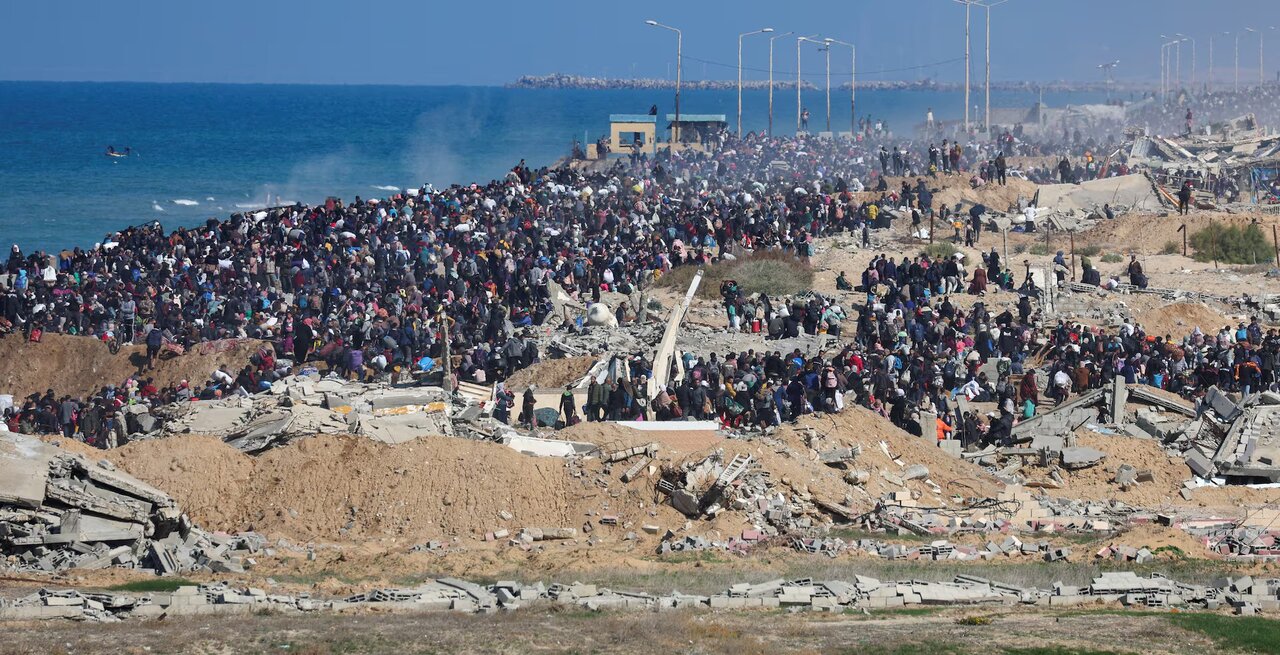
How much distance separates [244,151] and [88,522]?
95.5m

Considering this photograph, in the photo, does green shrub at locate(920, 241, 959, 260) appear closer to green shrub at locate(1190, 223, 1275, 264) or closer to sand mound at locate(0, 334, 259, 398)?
green shrub at locate(1190, 223, 1275, 264)

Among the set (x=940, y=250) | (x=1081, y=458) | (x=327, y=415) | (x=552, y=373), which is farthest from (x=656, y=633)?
(x=940, y=250)

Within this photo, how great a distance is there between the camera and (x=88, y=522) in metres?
17.0

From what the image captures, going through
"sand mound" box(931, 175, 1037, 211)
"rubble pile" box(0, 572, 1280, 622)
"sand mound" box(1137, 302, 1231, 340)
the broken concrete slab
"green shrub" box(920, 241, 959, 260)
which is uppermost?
"sand mound" box(931, 175, 1037, 211)

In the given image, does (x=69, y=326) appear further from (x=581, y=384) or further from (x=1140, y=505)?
(x=1140, y=505)

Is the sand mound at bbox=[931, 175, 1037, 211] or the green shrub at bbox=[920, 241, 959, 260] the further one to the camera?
the sand mound at bbox=[931, 175, 1037, 211]

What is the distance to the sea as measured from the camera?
7275cm

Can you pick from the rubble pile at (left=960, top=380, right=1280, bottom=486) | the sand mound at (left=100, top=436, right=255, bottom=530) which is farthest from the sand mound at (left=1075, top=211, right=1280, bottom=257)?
the sand mound at (left=100, top=436, right=255, bottom=530)

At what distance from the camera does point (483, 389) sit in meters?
24.3

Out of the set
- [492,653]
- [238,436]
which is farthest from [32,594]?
[238,436]

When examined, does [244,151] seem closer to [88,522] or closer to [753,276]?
[753,276]

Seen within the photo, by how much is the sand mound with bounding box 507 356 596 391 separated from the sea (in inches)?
1453

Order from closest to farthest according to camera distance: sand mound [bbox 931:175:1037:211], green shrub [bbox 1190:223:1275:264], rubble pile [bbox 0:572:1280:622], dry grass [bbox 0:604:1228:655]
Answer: dry grass [bbox 0:604:1228:655]
rubble pile [bbox 0:572:1280:622]
green shrub [bbox 1190:223:1275:264]
sand mound [bbox 931:175:1037:211]

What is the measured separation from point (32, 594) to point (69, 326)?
51.9 ft
